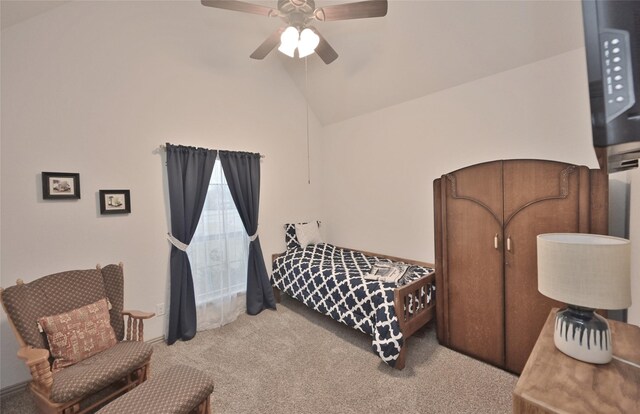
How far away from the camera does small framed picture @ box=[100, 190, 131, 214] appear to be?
2.38 meters

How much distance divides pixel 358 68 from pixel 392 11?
0.76 meters

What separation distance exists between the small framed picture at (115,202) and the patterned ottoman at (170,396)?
1.57 meters

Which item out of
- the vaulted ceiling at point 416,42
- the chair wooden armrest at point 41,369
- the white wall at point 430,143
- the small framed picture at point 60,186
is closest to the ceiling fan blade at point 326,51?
the vaulted ceiling at point 416,42

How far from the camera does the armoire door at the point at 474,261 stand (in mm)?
2086

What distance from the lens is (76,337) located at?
1.80 meters

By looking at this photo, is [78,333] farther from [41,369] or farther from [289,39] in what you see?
[289,39]

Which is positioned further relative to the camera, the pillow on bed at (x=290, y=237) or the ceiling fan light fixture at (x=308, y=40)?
the pillow on bed at (x=290, y=237)

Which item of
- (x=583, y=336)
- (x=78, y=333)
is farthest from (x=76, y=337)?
(x=583, y=336)

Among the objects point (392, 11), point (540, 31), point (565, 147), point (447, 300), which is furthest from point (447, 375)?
point (392, 11)

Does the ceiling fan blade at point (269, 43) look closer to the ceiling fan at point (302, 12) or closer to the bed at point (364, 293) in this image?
the ceiling fan at point (302, 12)

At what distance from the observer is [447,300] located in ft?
7.79

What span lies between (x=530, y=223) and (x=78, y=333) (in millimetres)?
3244

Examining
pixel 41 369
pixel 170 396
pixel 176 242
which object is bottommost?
pixel 170 396

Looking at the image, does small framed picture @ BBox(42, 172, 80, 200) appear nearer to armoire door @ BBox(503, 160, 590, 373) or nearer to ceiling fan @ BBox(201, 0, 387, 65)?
ceiling fan @ BBox(201, 0, 387, 65)
